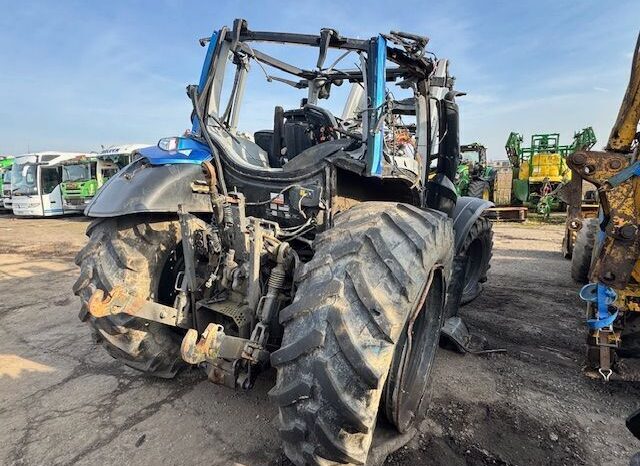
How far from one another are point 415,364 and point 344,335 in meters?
1.37

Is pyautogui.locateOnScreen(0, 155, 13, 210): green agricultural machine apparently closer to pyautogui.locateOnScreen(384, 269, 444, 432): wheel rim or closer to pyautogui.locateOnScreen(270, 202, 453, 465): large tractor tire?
pyautogui.locateOnScreen(384, 269, 444, 432): wheel rim

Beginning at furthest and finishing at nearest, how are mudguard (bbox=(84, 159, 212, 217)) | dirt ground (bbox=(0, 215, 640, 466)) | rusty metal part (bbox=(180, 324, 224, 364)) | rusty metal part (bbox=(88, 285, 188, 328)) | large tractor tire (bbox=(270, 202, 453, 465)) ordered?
mudguard (bbox=(84, 159, 212, 217)), dirt ground (bbox=(0, 215, 640, 466)), rusty metal part (bbox=(88, 285, 188, 328)), rusty metal part (bbox=(180, 324, 224, 364)), large tractor tire (bbox=(270, 202, 453, 465))

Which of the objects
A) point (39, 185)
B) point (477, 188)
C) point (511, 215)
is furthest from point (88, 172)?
point (511, 215)

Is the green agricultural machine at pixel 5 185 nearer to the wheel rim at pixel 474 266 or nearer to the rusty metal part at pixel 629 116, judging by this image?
the wheel rim at pixel 474 266

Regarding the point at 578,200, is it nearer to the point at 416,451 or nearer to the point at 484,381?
the point at 484,381

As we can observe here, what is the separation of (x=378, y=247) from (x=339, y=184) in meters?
0.93

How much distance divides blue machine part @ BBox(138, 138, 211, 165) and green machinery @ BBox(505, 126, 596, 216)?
1288cm

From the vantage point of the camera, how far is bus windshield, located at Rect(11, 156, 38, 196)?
17.8 metres

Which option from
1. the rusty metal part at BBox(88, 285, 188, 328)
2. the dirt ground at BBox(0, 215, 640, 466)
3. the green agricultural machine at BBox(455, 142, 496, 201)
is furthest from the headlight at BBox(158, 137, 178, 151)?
the green agricultural machine at BBox(455, 142, 496, 201)

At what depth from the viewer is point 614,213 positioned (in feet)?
9.53

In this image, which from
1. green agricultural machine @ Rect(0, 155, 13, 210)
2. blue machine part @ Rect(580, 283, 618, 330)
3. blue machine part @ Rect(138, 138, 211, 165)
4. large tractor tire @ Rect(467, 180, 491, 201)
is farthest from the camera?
green agricultural machine @ Rect(0, 155, 13, 210)

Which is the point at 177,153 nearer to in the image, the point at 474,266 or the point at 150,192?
the point at 150,192

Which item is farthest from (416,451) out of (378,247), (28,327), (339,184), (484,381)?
(28,327)

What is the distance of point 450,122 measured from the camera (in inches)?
144
